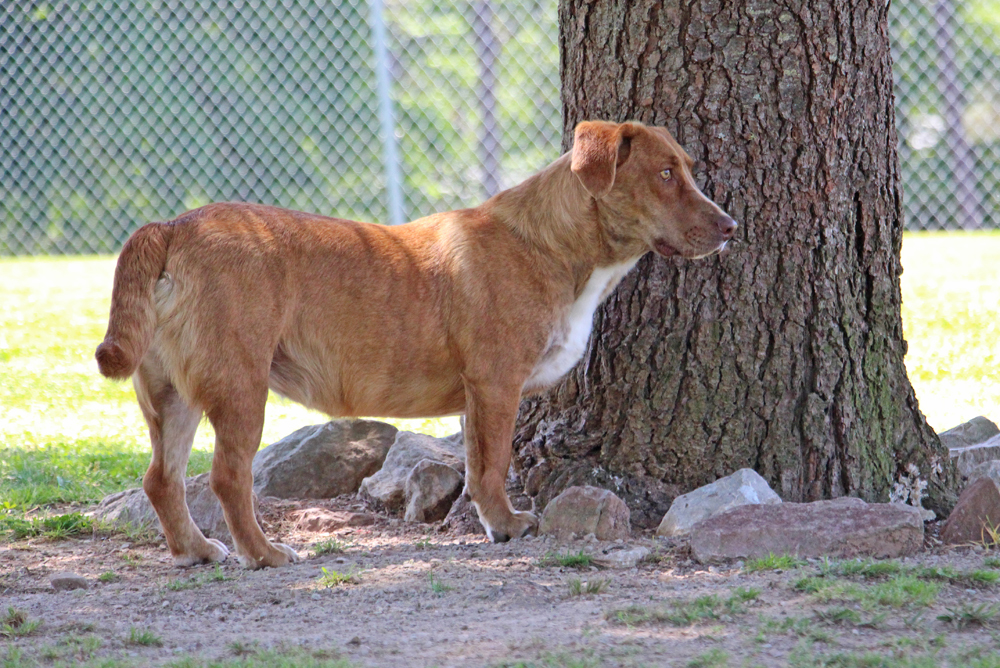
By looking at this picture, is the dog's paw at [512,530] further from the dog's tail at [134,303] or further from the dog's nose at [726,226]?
the dog's tail at [134,303]

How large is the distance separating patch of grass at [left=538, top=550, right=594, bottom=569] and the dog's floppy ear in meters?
1.40

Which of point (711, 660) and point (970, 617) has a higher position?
point (970, 617)

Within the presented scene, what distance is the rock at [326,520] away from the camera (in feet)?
15.9

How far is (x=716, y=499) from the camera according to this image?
419 cm

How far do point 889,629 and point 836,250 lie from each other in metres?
1.73

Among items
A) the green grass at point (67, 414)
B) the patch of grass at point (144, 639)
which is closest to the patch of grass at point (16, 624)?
the patch of grass at point (144, 639)

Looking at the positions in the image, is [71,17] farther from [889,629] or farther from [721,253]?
[889,629]

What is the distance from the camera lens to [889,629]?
3.16 metres

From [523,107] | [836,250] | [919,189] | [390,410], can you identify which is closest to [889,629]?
[836,250]

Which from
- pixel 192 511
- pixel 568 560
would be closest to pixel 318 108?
pixel 192 511

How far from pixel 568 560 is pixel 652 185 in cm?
148

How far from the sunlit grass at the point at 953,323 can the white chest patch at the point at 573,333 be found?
3068mm

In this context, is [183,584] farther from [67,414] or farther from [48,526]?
[67,414]

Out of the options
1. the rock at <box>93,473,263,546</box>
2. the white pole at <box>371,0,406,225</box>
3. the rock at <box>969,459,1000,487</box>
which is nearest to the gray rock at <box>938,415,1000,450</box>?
the rock at <box>969,459,1000,487</box>
